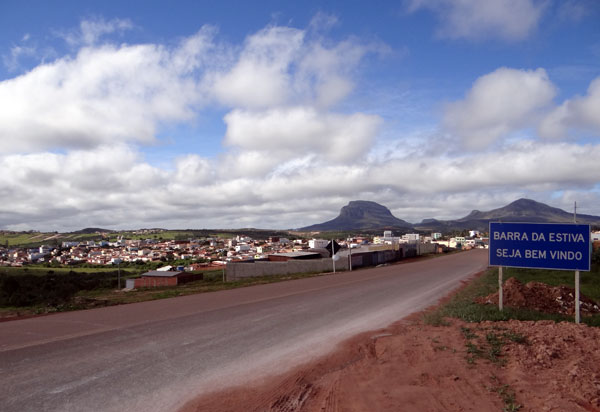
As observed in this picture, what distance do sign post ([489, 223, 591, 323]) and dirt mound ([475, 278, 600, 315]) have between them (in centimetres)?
247

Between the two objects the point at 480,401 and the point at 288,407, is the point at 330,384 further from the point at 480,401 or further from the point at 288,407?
the point at 480,401

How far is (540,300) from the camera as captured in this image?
43.9 feet

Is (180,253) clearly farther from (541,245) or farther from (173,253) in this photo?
(541,245)

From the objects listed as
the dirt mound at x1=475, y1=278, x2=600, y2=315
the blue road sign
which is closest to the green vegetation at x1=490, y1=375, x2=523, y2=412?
the blue road sign

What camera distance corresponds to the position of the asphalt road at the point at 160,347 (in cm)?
579

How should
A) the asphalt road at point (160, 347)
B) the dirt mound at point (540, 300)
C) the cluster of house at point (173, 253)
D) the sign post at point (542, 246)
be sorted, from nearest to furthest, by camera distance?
the asphalt road at point (160, 347) < the sign post at point (542, 246) < the dirt mound at point (540, 300) < the cluster of house at point (173, 253)

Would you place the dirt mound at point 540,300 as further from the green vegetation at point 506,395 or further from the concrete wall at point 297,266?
the concrete wall at point 297,266

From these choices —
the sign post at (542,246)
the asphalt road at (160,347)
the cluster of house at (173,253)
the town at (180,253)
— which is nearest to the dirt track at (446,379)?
the asphalt road at (160,347)

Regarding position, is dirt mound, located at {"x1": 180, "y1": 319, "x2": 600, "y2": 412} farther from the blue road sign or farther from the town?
the town

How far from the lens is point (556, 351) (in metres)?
6.51

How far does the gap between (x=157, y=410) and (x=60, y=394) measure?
168cm

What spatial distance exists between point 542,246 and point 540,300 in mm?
4091

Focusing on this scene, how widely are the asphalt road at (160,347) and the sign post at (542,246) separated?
11.4 ft

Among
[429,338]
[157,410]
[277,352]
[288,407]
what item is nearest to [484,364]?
[429,338]
